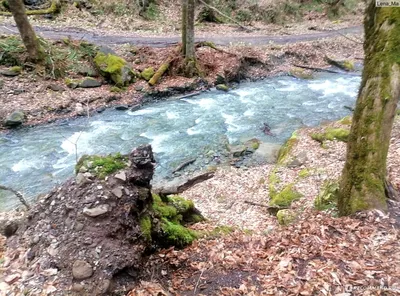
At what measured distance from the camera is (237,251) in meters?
4.67

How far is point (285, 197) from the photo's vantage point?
7.09 m

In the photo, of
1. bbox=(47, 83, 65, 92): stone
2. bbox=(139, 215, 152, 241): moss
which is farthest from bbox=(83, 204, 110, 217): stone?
bbox=(47, 83, 65, 92): stone

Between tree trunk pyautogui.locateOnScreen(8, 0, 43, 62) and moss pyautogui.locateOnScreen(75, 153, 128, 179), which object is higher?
tree trunk pyautogui.locateOnScreen(8, 0, 43, 62)

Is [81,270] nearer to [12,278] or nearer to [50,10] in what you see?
[12,278]

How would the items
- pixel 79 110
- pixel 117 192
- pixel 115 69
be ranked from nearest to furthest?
pixel 117 192, pixel 79 110, pixel 115 69

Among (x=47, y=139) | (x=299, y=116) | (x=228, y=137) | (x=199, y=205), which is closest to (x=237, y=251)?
(x=199, y=205)

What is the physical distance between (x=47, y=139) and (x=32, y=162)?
1591 millimetres

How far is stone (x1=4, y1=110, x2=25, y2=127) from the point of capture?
11955mm

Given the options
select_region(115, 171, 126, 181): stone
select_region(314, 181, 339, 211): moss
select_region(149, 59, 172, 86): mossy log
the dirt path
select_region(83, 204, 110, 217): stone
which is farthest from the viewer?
the dirt path

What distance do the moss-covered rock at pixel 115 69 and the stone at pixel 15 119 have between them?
14.4 feet

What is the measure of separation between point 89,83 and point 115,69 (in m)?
1.35

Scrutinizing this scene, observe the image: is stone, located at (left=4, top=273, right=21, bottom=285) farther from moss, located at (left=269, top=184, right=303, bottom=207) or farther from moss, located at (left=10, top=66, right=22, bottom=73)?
moss, located at (left=10, top=66, right=22, bottom=73)

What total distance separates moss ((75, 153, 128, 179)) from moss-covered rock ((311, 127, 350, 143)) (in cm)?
752

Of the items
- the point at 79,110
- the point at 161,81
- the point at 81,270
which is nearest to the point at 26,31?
the point at 79,110
